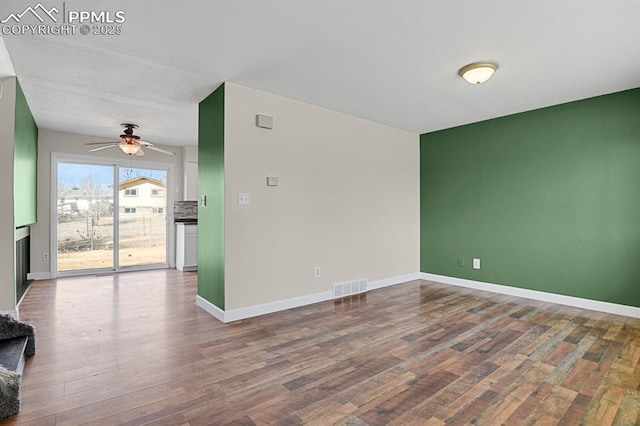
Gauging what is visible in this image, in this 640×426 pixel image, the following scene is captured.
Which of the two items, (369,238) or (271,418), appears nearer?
(271,418)

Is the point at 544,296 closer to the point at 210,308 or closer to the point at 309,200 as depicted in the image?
the point at 309,200

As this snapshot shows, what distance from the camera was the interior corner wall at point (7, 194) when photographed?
3.31 m

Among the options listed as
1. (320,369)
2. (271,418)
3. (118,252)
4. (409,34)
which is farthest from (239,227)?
(118,252)

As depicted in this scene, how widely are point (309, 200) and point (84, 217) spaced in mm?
4598

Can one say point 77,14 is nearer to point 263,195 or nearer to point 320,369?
point 263,195

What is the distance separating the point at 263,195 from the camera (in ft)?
12.1

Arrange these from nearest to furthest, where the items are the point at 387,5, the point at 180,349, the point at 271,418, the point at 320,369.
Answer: the point at 271,418, the point at 387,5, the point at 320,369, the point at 180,349

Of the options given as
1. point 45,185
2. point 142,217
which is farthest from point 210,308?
point 45,185

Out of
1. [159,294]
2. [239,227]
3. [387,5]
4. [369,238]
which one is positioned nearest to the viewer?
[387,5]

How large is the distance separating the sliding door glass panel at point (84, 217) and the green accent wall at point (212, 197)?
3366 mm

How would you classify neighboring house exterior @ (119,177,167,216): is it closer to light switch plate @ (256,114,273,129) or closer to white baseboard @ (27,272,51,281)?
white baseboard @ (27,272,51,281)

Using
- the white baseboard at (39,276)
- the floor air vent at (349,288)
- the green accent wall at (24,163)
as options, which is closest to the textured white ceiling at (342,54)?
the green accent wall at (24,163)

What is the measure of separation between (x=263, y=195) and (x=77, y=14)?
215cm

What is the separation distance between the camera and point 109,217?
6.15m
